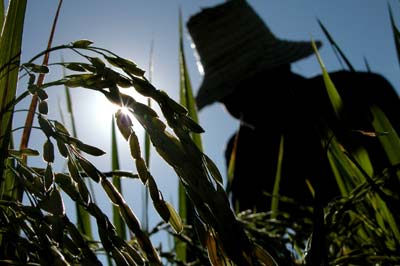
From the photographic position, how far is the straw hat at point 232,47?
396 cm

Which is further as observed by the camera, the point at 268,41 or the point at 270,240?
the point at 268,41

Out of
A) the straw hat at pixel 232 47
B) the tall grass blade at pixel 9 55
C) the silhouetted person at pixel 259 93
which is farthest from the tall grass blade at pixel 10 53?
the straw hat at pixel 232 47

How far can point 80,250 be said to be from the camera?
0.37 m

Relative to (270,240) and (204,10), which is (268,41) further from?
(270,240)

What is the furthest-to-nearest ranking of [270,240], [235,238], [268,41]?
[268,41] → [270,240] → [235,238]

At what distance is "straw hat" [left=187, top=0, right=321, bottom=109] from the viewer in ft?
13.0

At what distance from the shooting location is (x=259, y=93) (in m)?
3.83

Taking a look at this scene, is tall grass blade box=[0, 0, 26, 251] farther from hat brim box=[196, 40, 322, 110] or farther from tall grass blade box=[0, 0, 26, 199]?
hat brim box=[196, 40, 322, 110]

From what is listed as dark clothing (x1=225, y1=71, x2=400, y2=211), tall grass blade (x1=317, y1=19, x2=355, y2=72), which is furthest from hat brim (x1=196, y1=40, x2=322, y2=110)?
tall grass blade (x1=317, y1=19, x2=355, y2=72)

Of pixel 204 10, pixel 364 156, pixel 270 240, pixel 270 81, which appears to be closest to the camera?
pixel 270 240

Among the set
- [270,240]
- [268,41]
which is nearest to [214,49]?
[268,41]

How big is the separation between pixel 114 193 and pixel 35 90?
0.35ft

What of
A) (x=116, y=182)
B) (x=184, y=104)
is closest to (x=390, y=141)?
(x=184, y=104)

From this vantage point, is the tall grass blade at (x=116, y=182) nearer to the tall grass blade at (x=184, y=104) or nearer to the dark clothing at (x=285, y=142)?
the tall grass blade at (x=184, y=104)
